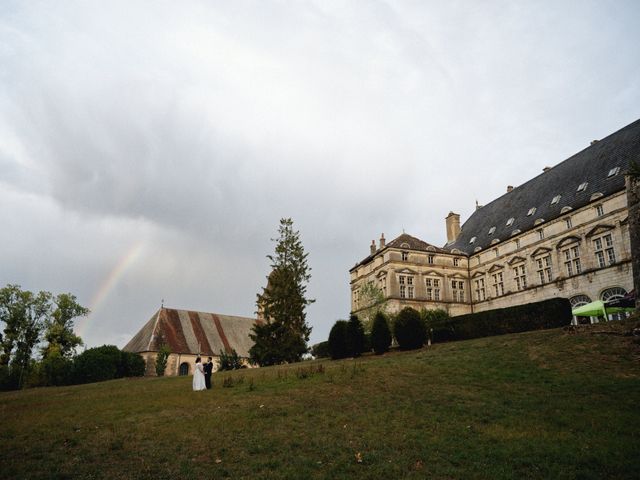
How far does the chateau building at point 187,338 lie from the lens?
183 ft

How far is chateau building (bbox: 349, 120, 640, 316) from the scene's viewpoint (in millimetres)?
36594

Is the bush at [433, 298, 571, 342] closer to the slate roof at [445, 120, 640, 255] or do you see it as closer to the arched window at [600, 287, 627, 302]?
the arched window at [600, 287, 627, 302]

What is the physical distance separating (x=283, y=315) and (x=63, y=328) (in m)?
33.2

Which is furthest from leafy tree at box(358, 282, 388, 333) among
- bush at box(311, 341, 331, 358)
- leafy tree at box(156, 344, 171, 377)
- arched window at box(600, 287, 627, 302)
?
leafy tree at box(156, 344, 171, 377)

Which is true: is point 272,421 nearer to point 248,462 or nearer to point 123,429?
point 248,462

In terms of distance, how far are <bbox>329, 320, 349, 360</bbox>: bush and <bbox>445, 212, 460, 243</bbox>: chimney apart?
112 feet

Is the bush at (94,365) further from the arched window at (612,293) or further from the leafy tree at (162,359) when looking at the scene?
the arched window at (612,293)

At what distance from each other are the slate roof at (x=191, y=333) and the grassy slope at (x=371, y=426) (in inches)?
1559

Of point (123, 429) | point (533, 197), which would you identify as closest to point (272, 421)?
point (123, 429)

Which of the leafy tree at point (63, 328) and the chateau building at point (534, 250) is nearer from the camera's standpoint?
the chateau building at point (534, 250)

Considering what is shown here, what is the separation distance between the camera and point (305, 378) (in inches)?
776

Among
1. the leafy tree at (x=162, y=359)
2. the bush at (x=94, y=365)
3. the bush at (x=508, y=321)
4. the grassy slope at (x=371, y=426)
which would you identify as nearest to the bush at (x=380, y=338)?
the bush at (x=508, y=321)

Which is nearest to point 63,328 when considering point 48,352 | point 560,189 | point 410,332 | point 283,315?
point 48,352

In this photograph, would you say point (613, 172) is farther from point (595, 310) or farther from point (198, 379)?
point (198, 379)
